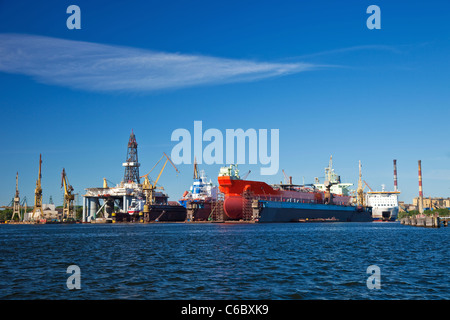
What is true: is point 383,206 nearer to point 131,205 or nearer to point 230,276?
point 131,205

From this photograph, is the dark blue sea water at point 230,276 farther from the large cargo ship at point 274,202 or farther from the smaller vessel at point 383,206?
the smaller vessel at point 383,206

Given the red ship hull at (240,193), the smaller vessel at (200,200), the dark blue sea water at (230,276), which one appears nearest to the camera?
the dark blue sea water at (230,276)

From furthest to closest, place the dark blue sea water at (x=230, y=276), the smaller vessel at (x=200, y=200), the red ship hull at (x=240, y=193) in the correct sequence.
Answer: the smaller vessel at (x=200, y=200) < the red ship hull at (x=240, y=193) < the dark blue sea water at (x=230, y=276)

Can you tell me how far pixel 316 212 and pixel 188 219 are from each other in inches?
1765

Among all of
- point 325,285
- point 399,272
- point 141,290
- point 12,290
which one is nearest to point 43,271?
point 12,290

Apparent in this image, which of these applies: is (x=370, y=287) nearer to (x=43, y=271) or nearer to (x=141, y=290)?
(x=141, y=290)

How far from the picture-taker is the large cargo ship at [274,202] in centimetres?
11519

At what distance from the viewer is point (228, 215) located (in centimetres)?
11894

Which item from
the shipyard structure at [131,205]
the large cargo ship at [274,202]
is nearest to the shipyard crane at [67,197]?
the shipyard structure at [131,205]

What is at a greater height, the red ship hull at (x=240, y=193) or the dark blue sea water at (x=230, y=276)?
the red ship hull at (x=240, y=193)

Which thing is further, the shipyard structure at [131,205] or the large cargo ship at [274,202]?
the shipyard structure at [131,205]

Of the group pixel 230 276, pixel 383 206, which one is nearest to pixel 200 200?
pixel 383 206

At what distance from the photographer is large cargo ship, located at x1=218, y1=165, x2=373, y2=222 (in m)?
115
